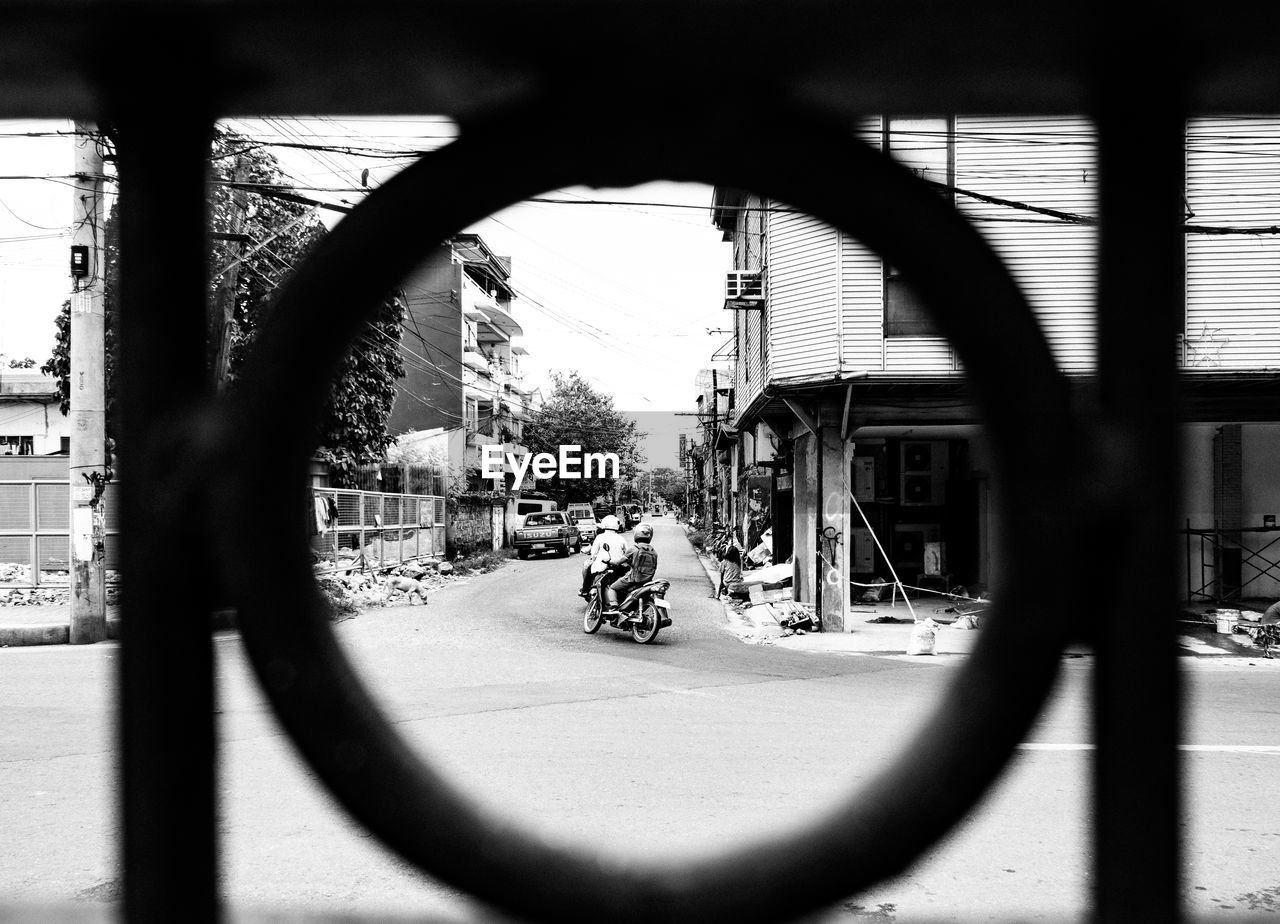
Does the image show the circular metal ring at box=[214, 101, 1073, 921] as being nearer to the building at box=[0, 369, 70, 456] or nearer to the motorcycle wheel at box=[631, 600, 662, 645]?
the motorcycle wheel at box=[631, 600, 662, 645]

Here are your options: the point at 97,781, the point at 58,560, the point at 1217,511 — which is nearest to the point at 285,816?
the point at 97,781

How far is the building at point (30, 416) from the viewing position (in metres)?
26.8

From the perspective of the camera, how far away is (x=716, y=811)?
4.85 meters

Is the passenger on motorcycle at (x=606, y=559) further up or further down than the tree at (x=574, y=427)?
further down

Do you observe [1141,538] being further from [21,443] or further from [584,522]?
[584,522]

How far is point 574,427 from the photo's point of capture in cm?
4803

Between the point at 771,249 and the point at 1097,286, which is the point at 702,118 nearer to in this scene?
the point at 1097,286

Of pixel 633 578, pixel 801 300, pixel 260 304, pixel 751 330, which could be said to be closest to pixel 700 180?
pixel 260 304

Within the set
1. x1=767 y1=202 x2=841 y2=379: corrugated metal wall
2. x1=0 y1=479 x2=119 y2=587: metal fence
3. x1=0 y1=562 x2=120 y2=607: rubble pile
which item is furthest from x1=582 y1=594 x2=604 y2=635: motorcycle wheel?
x1=0 y1=479 x2=119 y2=587: metal fence

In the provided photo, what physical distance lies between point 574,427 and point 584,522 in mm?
11792

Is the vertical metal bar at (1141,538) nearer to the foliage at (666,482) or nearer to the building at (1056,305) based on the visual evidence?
the building at (1056,305)

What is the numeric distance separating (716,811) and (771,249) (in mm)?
10558

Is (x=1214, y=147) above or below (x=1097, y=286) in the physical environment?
above

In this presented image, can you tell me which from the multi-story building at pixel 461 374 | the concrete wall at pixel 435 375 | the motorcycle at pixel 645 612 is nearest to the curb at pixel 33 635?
the motorcycle at pixel 645 612
